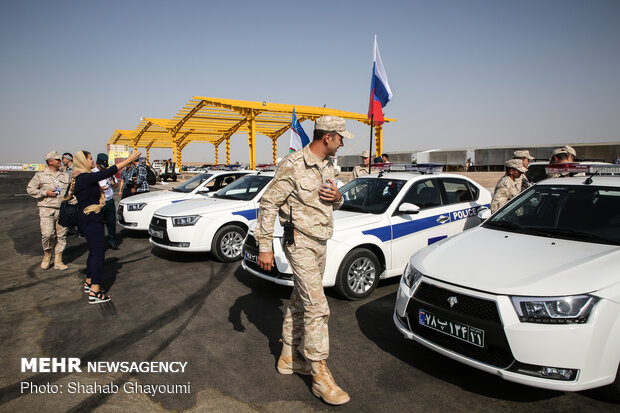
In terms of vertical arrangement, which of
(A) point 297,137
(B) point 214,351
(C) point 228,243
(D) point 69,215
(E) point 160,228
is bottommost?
(B) point 214,351

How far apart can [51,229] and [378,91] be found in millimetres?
6538

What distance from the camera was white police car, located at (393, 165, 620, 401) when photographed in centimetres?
238

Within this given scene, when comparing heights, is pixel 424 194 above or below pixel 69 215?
above

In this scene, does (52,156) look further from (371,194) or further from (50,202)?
(371,194)

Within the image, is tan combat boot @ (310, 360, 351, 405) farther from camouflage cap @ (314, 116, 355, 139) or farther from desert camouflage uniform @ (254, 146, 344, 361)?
camouflage cap @ (314, 116, 355, 139)

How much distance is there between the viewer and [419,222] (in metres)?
5.21

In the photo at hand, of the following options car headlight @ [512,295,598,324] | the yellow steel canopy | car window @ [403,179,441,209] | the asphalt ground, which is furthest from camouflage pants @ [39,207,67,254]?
the yellow steel canopy

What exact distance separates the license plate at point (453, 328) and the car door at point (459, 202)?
2.87 m

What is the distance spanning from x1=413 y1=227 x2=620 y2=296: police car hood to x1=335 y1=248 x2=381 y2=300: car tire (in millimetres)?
1136

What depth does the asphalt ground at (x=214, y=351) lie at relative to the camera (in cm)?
273

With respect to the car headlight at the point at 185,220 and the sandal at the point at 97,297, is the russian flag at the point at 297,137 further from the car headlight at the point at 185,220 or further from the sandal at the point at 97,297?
the sandal at the point at 97,297

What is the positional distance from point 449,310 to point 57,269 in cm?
639

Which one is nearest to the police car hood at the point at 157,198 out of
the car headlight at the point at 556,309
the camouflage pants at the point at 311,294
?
the camouflage pants at the point at 311,294

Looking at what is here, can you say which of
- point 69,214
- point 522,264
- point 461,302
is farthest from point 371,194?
point 69,214
